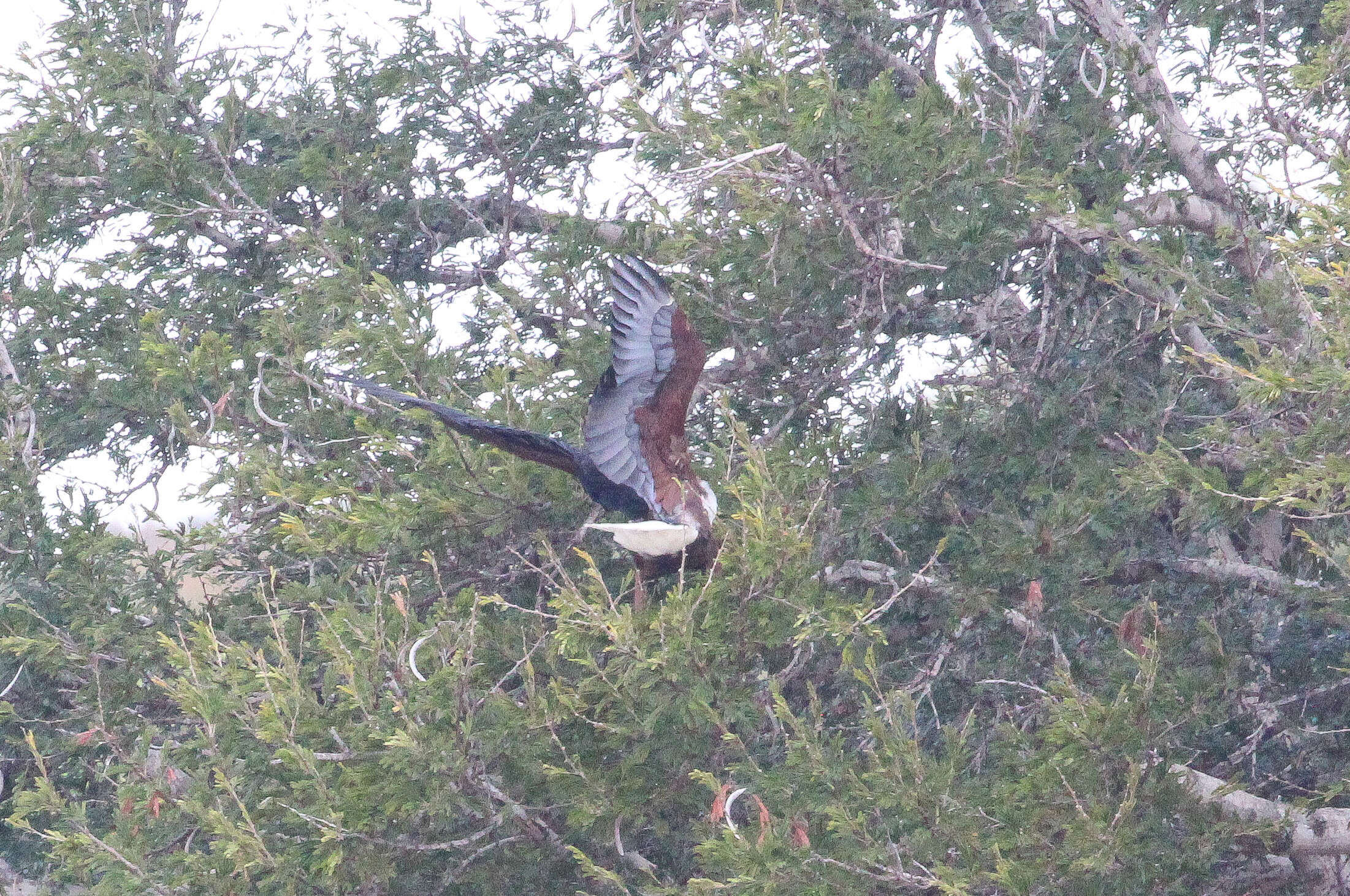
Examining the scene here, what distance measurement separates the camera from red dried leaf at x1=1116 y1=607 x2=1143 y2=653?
428cm

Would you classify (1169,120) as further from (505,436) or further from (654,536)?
(505,436)

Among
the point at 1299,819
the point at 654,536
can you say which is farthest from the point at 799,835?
the point at 1299,819

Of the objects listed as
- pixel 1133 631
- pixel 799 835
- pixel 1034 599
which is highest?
pixel 1034 599

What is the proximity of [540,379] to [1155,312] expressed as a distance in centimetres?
217

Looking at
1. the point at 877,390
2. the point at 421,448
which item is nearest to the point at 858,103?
the point at 877,390

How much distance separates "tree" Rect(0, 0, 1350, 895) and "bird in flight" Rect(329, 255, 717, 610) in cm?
23

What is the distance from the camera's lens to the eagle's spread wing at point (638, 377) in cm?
430

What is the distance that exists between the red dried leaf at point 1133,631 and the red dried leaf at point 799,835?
109cm

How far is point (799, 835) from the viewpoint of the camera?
3.86 m

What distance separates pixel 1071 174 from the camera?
5301 mm

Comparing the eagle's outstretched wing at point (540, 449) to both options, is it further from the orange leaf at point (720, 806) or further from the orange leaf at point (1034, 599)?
the orange leaf at point (1034, 599)

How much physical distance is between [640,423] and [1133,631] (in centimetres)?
154

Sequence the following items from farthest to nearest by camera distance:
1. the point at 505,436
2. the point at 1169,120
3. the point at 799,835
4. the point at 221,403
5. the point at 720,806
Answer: the point at 1169,120, the point at 221,403, the point at 505,436, the point at 799,835, the point at 720,806

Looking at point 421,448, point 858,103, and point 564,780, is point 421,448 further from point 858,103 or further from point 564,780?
point 858,103
